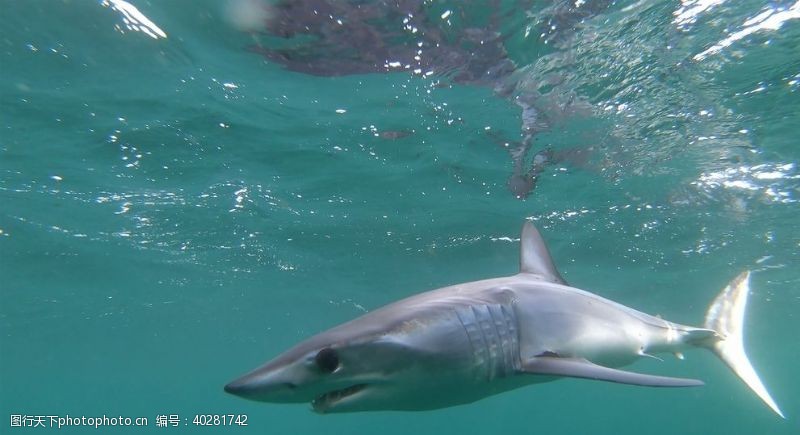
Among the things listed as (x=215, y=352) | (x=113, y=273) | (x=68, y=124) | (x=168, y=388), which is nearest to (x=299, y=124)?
(x=68, y=124)

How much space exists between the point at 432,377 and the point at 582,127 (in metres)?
9.58

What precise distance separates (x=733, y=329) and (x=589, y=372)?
208 inches

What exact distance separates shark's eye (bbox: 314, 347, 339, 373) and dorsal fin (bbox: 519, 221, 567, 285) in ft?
10.3

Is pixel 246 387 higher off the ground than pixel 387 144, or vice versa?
pixel 387 144

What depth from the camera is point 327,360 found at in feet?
10.1

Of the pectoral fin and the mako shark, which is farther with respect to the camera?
the pectoral fin

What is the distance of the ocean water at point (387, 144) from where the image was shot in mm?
8602

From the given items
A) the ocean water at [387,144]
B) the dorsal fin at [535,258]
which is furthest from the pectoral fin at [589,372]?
the ocean water at [387,144]

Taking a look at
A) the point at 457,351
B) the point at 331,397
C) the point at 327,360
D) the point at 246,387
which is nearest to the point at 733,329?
the point at 457,351

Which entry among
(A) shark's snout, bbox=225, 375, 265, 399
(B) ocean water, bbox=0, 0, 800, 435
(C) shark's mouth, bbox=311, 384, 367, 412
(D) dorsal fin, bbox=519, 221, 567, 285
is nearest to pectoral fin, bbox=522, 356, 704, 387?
(C) shark's mouth, bbox=311, 384, 367, 412

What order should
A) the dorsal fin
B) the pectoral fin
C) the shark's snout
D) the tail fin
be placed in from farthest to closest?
the tail fin
the dorsal fin
the pectoral fin
the shark's snout

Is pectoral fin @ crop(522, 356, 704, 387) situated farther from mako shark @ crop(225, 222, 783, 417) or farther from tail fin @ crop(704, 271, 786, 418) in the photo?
tail fin @ crop(704, 271, 786, 418)

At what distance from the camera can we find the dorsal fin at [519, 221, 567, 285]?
5.75 m

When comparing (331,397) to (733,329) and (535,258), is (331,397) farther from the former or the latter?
(733,329)
